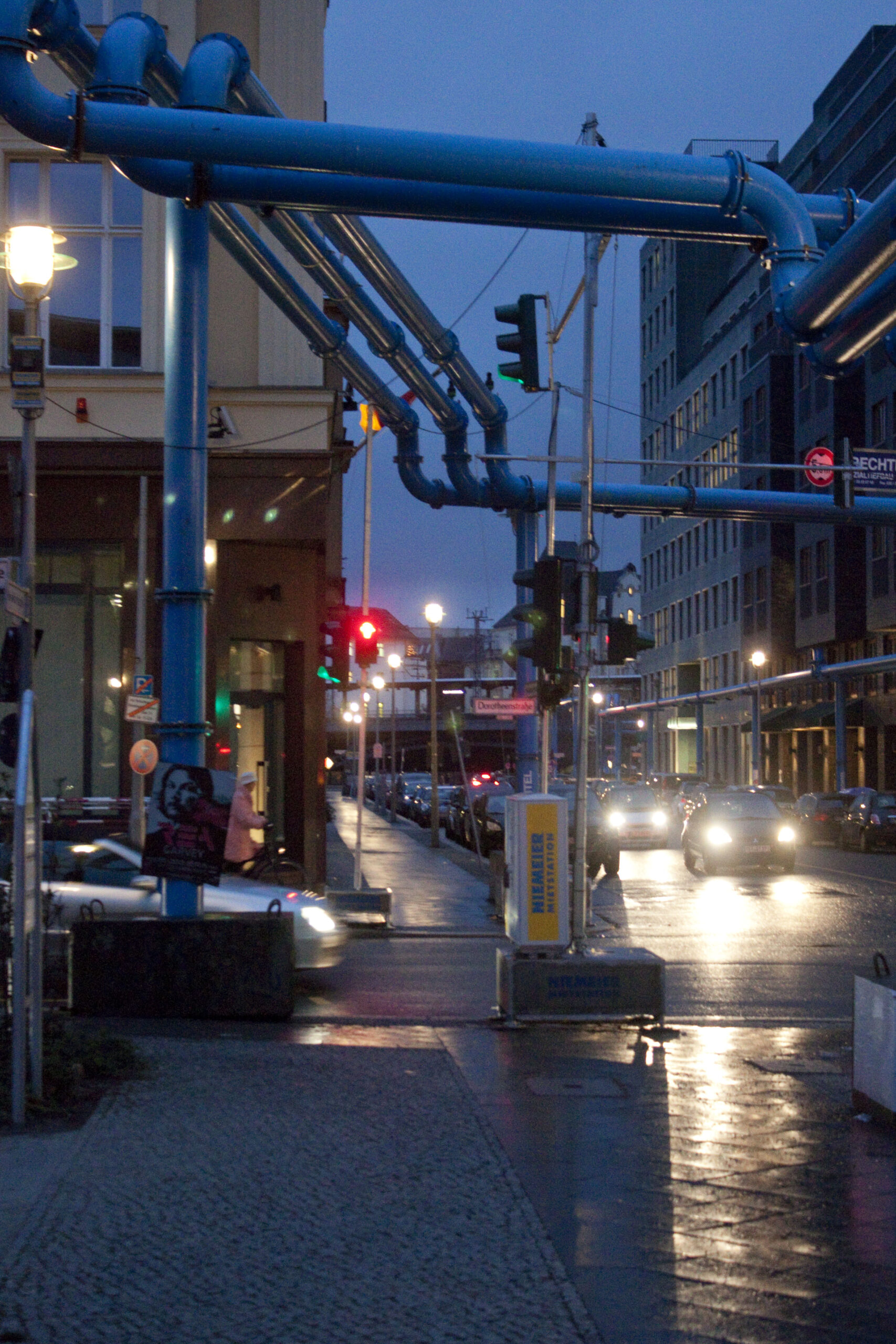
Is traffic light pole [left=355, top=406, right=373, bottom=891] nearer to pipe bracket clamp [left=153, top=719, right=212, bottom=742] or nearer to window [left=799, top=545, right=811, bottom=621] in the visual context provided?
pipe bracket clamp [left=153, top=719, right=212, bottom=742]

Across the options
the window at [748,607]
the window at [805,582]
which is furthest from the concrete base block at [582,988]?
the window at [748,607]

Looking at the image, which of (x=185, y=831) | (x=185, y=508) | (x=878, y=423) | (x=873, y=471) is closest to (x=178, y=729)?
(x=185, y=831)

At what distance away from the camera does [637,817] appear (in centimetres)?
3841

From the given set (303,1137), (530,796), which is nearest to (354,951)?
(530,796)

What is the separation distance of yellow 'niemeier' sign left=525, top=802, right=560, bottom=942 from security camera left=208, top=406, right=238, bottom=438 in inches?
429

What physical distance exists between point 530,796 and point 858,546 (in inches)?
1918

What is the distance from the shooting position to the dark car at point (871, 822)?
3816cm

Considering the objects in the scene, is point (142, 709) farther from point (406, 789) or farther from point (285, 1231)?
point (406, 789)

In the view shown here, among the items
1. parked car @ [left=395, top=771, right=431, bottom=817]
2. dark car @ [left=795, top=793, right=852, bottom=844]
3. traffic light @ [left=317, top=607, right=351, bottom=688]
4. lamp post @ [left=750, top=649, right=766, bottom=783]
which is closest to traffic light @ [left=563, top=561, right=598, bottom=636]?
traffic light @ [left=317, top=607, right=351, bottom=688]

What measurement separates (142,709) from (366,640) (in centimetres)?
325

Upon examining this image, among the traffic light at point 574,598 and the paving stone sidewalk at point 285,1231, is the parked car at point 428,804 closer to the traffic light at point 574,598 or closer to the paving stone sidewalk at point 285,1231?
the traffic light at point 574,598

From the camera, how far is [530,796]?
1193cm

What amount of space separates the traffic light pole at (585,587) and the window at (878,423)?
40.3 metres

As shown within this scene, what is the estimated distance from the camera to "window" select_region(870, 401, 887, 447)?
51688 mm
